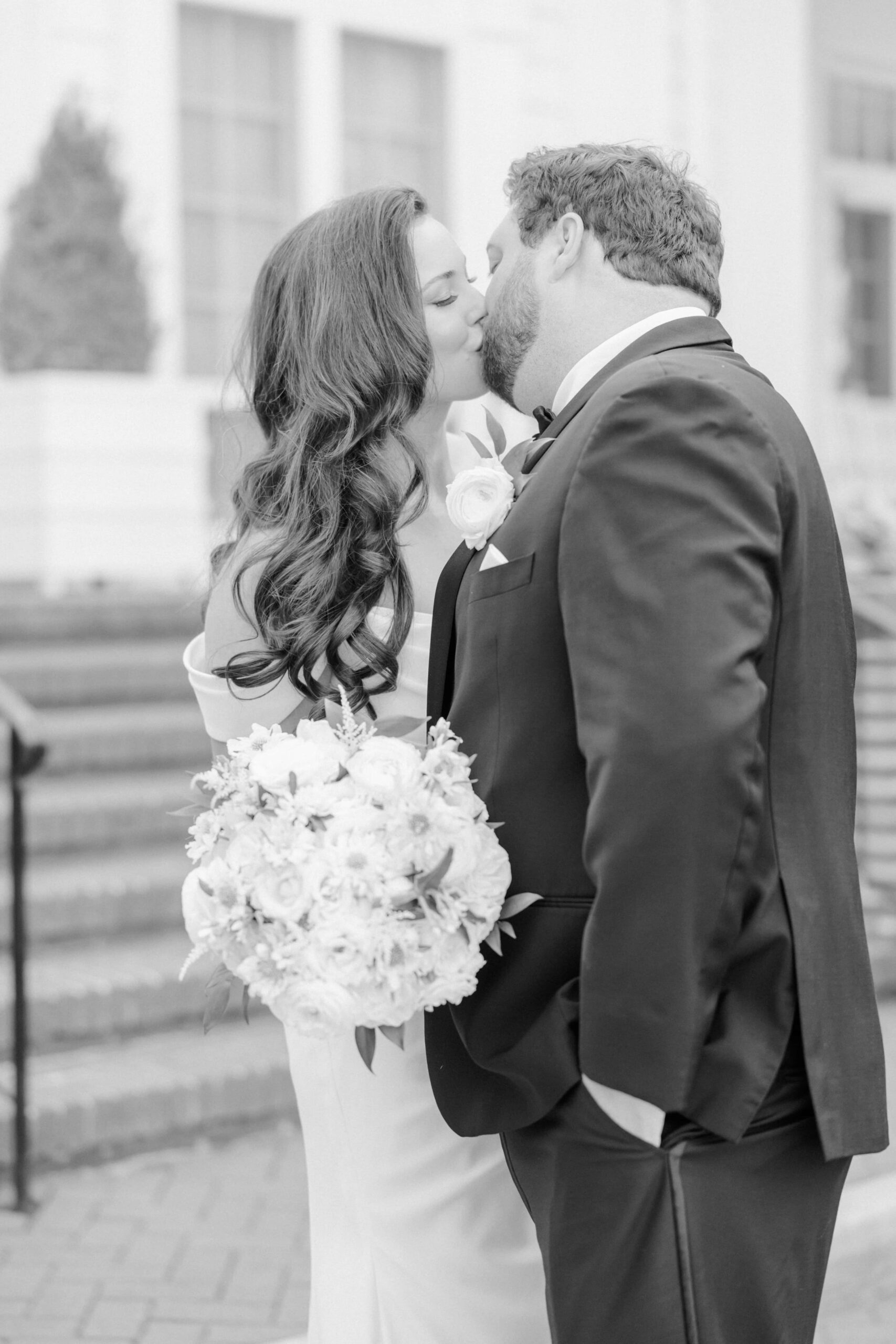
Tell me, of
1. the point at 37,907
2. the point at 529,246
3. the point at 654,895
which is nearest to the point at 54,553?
the point at 37,907

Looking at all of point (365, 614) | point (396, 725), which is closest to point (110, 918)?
point (365, 614)

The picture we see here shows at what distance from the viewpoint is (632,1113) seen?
1.86 m

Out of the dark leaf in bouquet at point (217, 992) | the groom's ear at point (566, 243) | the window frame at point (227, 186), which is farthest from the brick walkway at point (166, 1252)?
the window frame at point (227, 186)

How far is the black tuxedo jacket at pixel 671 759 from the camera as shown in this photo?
1.76 metres

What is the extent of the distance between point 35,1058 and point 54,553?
3502mm

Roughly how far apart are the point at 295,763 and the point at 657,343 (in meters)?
0.69

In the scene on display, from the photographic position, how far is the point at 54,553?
7.69 metres

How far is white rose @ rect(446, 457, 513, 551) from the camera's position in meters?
2.05

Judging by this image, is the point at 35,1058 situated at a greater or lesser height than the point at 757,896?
lesser

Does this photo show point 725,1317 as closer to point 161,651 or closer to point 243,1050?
point 243,1050

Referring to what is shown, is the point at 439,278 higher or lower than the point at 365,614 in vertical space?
higher

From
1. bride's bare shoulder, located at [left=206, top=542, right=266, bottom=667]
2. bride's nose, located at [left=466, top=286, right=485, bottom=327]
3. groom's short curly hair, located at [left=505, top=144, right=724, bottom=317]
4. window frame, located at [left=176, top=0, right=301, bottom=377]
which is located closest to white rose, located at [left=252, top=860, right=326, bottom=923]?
bride's bare shoulder, located at [left=206, top=542, right=266, bottom=667]

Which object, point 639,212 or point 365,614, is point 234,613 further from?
point 639,212

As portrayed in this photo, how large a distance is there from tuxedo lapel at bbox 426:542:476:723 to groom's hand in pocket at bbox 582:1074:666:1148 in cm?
57
